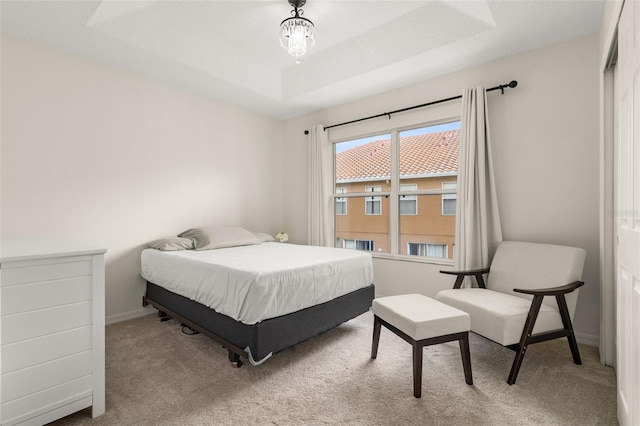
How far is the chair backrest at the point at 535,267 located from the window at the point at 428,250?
27.2 inches

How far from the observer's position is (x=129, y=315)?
3.24 metres

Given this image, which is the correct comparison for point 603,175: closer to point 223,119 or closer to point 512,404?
point 512,404

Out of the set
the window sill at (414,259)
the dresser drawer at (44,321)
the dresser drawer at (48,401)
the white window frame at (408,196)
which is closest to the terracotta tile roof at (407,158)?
the white window frame at (408,196)

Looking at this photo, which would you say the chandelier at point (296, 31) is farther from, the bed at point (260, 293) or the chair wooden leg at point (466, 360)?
the chair wooden leg at point (466, 360)

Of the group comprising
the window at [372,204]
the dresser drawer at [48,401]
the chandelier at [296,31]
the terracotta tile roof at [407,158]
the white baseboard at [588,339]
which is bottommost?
the white baseboard at [588,339]

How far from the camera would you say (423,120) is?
11.4 ft

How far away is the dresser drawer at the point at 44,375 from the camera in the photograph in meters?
1.43

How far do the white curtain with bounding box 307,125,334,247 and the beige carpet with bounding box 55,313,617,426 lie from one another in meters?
1.84

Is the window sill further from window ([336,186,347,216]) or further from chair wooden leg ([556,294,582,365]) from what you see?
chair wooden leg ([556,294,582,365])

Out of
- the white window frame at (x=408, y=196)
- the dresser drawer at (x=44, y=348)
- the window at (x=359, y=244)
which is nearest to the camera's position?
the dresser drawer at (x=44, y=348)

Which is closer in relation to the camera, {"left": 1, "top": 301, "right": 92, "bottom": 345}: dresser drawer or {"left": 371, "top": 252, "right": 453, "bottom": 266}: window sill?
{"left": 1, "top": 301, "right": 92, "bottom": 345}: dresser drawer

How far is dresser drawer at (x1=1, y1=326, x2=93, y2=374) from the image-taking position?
142cm

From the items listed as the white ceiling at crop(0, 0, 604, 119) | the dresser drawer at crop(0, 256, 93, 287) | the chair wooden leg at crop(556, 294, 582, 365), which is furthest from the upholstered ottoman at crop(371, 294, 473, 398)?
the white ceiling at crop(0, 0, 604, 119)

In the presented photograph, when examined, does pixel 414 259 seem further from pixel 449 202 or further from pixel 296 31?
pixel 296 31
